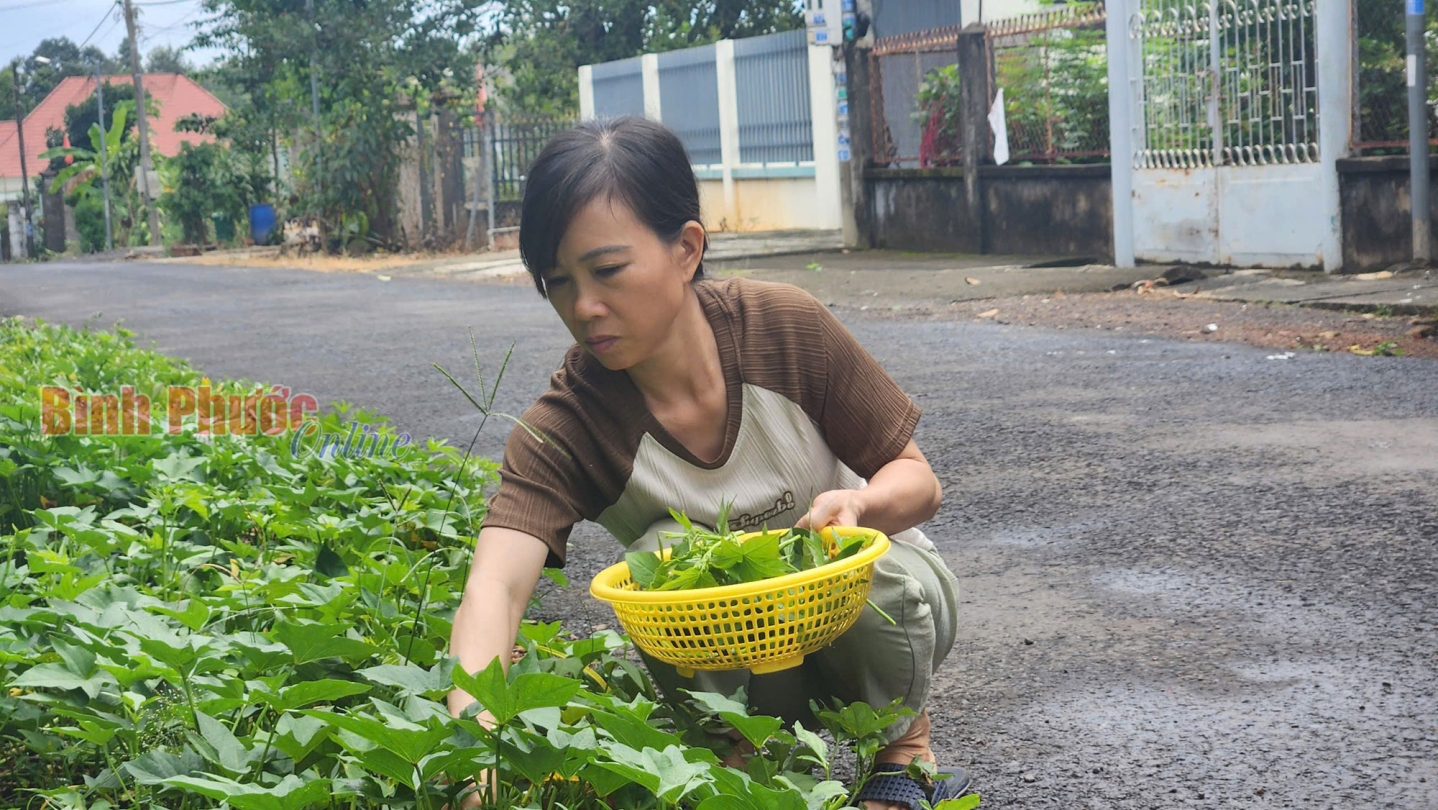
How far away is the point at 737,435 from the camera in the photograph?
2.49 meters

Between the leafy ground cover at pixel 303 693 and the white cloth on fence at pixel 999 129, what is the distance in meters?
10.3

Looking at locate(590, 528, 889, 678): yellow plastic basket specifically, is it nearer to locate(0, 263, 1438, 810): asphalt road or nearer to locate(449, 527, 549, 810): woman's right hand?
locate(449, 527, 549, 810): woman's right hand

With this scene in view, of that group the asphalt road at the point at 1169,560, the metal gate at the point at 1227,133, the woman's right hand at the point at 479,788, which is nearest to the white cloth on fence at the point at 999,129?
the metal gate at the point at 1227,133

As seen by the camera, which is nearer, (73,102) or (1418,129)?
(1418,129)

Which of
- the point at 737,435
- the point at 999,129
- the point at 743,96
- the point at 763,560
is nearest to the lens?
the point at 763,560

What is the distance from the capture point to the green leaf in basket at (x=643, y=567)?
7.04 ft

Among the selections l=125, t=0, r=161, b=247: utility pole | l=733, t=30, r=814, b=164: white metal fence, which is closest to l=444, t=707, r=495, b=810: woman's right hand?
l=733, t=30, r=814, b=164: white metal fence

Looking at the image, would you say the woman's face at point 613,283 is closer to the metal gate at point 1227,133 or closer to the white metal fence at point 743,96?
the metal gate at point 1227,133

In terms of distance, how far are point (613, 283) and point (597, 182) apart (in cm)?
15

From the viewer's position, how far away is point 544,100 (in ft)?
85.4

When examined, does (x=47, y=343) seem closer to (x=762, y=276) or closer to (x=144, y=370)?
(x=144, y=370)

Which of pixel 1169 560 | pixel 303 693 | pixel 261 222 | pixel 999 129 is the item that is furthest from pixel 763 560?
pixel 261 222

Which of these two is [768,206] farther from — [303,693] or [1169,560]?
[303,693]

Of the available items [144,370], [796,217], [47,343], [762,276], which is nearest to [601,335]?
[144,370]
